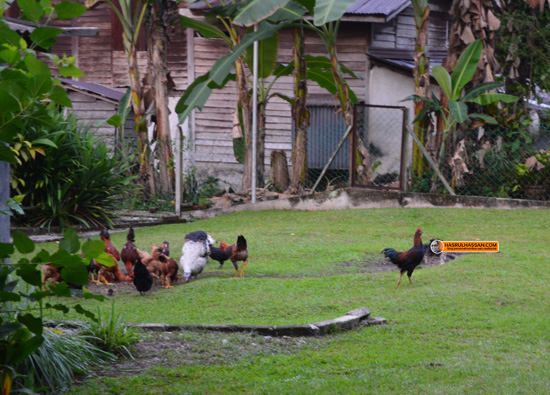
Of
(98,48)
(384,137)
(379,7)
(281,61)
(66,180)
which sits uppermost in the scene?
(379,7)

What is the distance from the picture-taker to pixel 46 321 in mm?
5590

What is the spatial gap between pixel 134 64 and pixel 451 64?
23.5 feet

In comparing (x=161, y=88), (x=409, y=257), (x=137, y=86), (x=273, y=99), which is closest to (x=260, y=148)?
(x=161, y=88)

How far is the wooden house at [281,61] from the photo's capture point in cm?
1947

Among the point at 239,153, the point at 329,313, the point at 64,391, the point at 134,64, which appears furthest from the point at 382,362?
the point at 239,153

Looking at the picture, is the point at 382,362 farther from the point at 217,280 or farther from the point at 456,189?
the point at 456,189

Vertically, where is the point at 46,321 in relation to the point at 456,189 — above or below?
below

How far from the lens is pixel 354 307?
23.7ft

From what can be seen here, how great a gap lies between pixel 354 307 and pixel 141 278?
2.49 m

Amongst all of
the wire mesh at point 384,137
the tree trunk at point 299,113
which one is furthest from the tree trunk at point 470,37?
the wire mesh at point 384,137

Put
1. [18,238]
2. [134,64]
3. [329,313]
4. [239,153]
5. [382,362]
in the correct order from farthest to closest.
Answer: [239,153] < [134,64] < [329,313] < [382,362] < [18,238]

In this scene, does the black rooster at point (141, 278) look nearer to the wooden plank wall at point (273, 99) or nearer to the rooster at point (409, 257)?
the rooster at point (409, 257)

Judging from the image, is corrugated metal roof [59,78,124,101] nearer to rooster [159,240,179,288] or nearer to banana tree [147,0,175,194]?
banana tree [147,0,175,194]

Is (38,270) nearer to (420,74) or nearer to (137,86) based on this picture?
(420,74)
